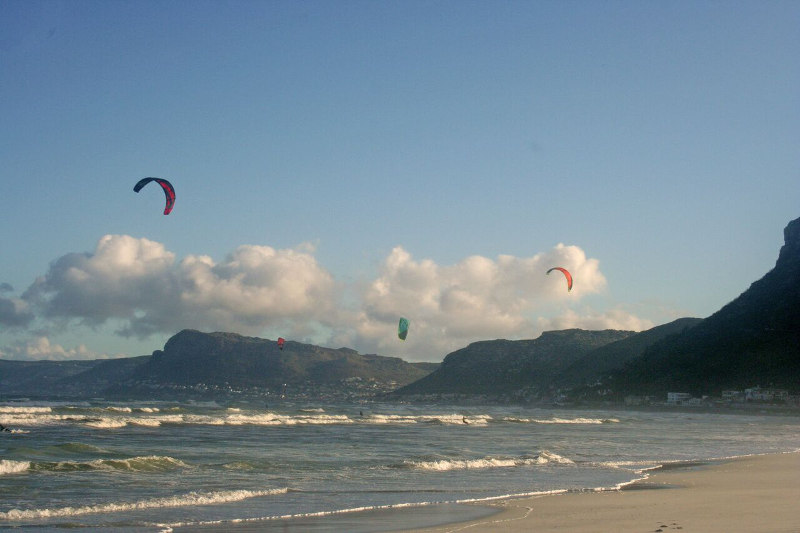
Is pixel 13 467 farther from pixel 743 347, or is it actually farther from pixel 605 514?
pixel 743 347

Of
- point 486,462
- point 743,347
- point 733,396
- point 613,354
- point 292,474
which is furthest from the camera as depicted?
point 613,354

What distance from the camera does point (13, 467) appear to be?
19.0m

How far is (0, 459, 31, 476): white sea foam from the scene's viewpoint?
61.1ft

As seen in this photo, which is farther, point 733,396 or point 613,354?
point 613,354

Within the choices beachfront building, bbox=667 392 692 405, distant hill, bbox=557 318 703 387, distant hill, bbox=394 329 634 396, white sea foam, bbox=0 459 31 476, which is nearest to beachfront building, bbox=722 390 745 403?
beachfront building, bbox=667 392 692 405

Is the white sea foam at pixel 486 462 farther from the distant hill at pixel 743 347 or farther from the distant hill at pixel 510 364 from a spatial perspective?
the distant hill at pixel 510 364

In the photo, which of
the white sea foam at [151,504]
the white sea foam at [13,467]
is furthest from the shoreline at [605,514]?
the white sea foam at [13,467]

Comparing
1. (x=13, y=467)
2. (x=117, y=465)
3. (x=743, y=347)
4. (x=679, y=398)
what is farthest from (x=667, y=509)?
(x=743, y=347)

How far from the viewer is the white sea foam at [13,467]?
18616 mm

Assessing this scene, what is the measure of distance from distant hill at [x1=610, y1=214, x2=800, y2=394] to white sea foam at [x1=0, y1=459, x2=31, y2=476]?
298ft

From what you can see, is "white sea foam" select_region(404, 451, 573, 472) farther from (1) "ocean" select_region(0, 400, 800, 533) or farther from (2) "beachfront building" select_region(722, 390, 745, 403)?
(2) "beachfront building" select_region(722, 390, 745, 403)

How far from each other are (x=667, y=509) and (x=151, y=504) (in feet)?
29.5

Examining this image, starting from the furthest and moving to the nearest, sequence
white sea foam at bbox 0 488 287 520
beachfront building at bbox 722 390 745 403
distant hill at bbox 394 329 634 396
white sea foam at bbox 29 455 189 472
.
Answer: distant hill at bbox 394 329 634 396 → beachfront building at bbox 722 390 745 403 → white sea foam at bbox 29 455 189 472 → white sea foam at bbox 0 488 287 520

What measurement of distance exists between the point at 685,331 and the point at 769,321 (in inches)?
695
